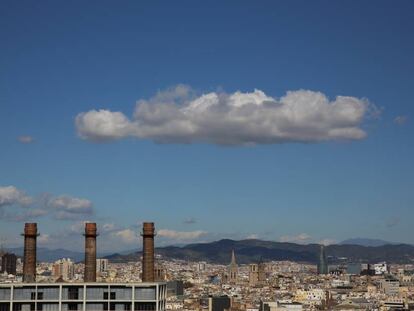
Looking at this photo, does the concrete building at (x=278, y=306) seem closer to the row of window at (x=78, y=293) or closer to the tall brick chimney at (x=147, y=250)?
the tall brick chimney at (x=147, y=250)

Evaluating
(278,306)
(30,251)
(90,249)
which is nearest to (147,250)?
(90,249)

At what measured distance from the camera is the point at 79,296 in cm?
5966

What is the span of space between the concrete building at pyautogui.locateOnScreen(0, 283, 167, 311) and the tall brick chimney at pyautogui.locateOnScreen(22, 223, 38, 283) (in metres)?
12.0

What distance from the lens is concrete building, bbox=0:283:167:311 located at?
5900 cm

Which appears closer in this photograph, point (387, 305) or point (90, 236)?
point (90, 236)

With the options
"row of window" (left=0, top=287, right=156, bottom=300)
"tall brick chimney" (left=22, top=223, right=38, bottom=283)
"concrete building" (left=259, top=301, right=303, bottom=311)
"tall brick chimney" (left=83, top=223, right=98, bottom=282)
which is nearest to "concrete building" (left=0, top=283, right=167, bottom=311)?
"row of window" (left=0, top=287, right=156, bottom=300)

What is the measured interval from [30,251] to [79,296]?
1476 cm

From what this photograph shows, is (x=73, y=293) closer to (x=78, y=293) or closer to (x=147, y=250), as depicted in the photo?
(x=78, y=293)

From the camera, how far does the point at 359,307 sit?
18212cm

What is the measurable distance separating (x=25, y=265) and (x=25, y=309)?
1334 centimetres

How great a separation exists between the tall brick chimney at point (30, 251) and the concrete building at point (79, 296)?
11986 mm

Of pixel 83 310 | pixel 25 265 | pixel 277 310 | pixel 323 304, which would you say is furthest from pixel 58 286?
pixel 323 304

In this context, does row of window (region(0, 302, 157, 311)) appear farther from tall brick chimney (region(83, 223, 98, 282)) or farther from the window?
tall brick chimney (region(83, 223, 98, 282))

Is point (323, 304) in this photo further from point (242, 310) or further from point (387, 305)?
point (242, 310)
